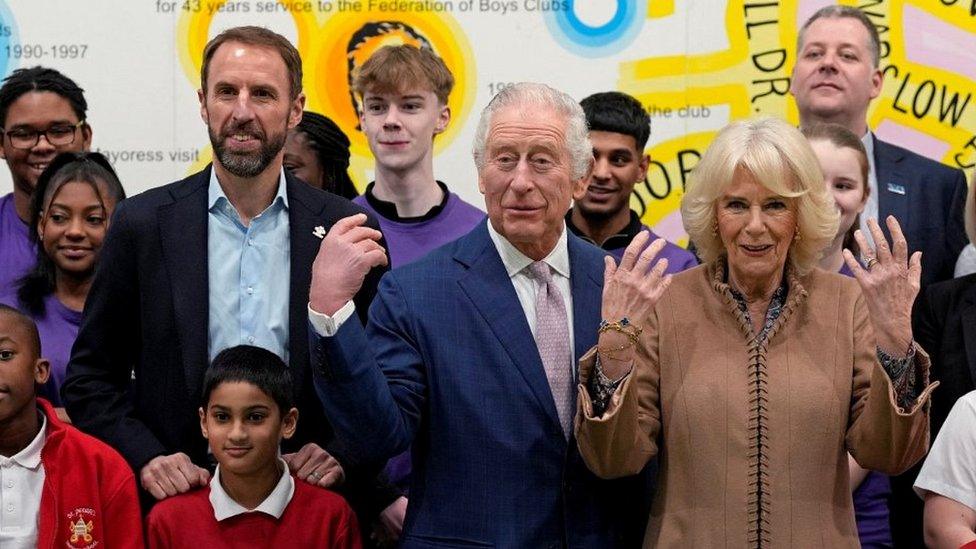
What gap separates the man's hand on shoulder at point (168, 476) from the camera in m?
3.18

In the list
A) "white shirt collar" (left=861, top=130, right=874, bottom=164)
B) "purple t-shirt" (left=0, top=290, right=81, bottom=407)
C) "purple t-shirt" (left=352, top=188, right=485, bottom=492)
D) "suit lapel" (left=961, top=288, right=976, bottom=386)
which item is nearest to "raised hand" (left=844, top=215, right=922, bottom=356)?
"suit lapel" (left=961, top=288, right=976, bottom=386)

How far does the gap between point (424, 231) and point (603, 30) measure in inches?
42.5

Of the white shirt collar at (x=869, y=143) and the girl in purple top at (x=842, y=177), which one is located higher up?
the white shirt collar at (x=869, y=143)

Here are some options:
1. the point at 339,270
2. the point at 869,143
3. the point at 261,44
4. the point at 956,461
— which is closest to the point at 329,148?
the point at 261,44

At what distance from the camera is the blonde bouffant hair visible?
2.82m

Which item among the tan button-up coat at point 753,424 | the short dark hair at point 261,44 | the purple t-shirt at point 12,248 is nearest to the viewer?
the tan button-up coat at point 753,424

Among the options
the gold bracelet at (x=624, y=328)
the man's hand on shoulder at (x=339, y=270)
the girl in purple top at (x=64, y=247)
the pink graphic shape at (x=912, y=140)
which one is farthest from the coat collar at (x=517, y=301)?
the pink graphic shape at (x=912, y=140)

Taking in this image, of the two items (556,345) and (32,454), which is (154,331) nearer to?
(32,454)

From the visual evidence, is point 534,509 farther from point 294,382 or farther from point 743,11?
point 743,11

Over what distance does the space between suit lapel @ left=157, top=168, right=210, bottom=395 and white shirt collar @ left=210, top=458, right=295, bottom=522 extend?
23 centimetres

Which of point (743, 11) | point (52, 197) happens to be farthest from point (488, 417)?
point (743, 11)

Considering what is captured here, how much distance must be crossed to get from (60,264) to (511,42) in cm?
182

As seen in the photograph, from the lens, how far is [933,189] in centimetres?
431

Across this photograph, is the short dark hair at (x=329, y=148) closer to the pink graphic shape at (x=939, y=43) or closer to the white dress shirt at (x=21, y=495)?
the white dress shirt at (x=21, y=495)
